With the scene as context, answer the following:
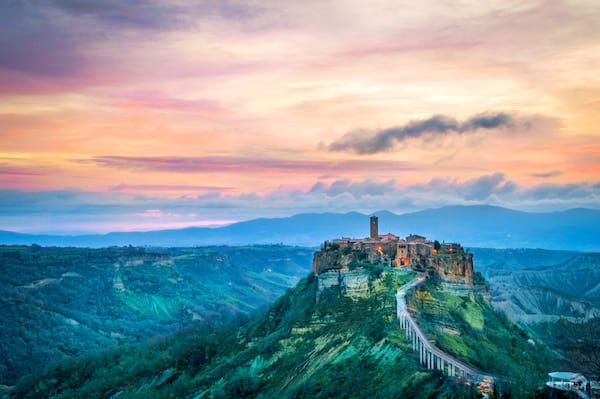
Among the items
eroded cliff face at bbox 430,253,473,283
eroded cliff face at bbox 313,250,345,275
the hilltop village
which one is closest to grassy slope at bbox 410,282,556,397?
eroded cliff face at bbox 430,253,473,283

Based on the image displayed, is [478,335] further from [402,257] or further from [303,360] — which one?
[402,257]

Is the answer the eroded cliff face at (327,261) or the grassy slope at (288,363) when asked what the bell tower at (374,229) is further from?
the grassy slope at (288,363)

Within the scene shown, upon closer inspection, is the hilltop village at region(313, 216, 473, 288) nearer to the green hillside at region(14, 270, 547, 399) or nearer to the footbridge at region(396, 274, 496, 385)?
the green hillside at region(14, 270, 547, 399)

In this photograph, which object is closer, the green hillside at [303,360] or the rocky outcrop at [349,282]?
the green hillside at [303,360]

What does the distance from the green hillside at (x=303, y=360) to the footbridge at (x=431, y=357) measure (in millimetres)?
1230

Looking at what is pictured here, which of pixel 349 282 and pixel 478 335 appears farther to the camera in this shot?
pixel 349 282

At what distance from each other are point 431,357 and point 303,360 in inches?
1045

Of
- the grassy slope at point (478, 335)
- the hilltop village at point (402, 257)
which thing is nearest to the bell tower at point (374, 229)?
the hilltop village at point (402, 257)

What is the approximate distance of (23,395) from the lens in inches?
6161

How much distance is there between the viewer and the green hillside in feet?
262

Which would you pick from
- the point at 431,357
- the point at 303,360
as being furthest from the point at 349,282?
the point at 431,357

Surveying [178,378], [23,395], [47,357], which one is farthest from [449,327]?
[47,357]

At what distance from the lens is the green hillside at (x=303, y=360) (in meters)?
79.9

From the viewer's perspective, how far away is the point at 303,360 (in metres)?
98.7
